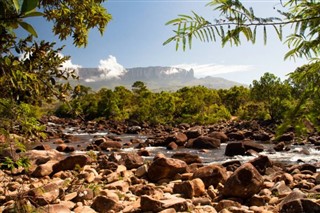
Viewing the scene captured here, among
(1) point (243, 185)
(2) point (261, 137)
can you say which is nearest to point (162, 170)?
(1) point (243, 185)

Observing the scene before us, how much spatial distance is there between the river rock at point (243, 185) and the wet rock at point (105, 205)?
8.93 feet

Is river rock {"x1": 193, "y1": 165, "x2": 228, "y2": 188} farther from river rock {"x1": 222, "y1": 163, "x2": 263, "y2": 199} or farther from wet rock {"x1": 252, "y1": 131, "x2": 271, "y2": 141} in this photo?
wet rock {"x1": 252, "y1": 131, "x2": 271, "y2": 141}

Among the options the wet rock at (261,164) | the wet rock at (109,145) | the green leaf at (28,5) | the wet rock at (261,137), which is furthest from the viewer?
the wet rock at (261,137)

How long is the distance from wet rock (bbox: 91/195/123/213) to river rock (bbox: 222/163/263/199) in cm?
272

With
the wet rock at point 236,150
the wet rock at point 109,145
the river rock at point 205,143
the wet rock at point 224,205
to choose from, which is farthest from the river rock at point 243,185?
the wet rock at point 109,145

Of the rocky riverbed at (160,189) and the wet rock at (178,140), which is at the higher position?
the rocky riverbed at (160,189)

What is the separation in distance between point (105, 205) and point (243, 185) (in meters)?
3.34

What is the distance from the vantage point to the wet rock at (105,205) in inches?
247

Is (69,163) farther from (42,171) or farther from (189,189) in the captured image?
(189,189)

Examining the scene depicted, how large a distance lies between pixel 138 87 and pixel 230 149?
46422 mm

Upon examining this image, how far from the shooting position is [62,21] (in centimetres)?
442

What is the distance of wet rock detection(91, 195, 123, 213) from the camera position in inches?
247

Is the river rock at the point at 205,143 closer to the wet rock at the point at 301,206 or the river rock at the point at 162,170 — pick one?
the river rock at the point at 162,170

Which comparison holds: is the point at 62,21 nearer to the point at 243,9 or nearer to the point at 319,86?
the point at 243,9
